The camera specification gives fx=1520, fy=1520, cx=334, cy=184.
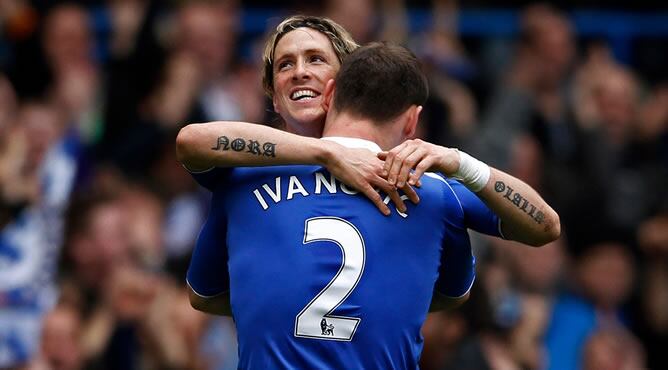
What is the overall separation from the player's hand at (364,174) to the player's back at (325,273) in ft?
0.13

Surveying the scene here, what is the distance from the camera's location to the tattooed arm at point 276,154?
16.5ft

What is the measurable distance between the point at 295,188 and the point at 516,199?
2.48ft

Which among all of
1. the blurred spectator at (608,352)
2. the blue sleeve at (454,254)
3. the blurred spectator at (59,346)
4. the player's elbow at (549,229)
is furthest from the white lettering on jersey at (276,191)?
the blurred spectator at (608,352)

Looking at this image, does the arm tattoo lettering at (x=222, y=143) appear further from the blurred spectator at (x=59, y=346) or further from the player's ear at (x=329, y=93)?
the blurred spectator at (x=59, y=346)

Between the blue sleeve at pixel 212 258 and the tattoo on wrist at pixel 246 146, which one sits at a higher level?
the tattoo on wrist at pixel 246 146

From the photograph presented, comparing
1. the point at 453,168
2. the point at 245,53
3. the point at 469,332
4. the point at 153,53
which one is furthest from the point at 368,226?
the point at 245,53

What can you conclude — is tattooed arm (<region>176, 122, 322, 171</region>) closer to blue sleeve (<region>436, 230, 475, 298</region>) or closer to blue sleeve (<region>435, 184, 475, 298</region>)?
blue sleeve (<region>435, 184, 475, 298</region>)

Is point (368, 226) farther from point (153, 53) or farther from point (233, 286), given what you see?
point (153, 53)

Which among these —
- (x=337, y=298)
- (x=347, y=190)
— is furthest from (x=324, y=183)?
(x=337, y=298)

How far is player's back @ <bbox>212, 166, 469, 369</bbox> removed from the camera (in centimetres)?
495

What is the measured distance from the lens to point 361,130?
5164mm

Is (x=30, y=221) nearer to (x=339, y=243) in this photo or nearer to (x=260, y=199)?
(x=260, y=199)

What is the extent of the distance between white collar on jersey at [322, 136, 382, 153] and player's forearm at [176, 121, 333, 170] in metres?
0.08

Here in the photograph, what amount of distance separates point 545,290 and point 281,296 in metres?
5.82
